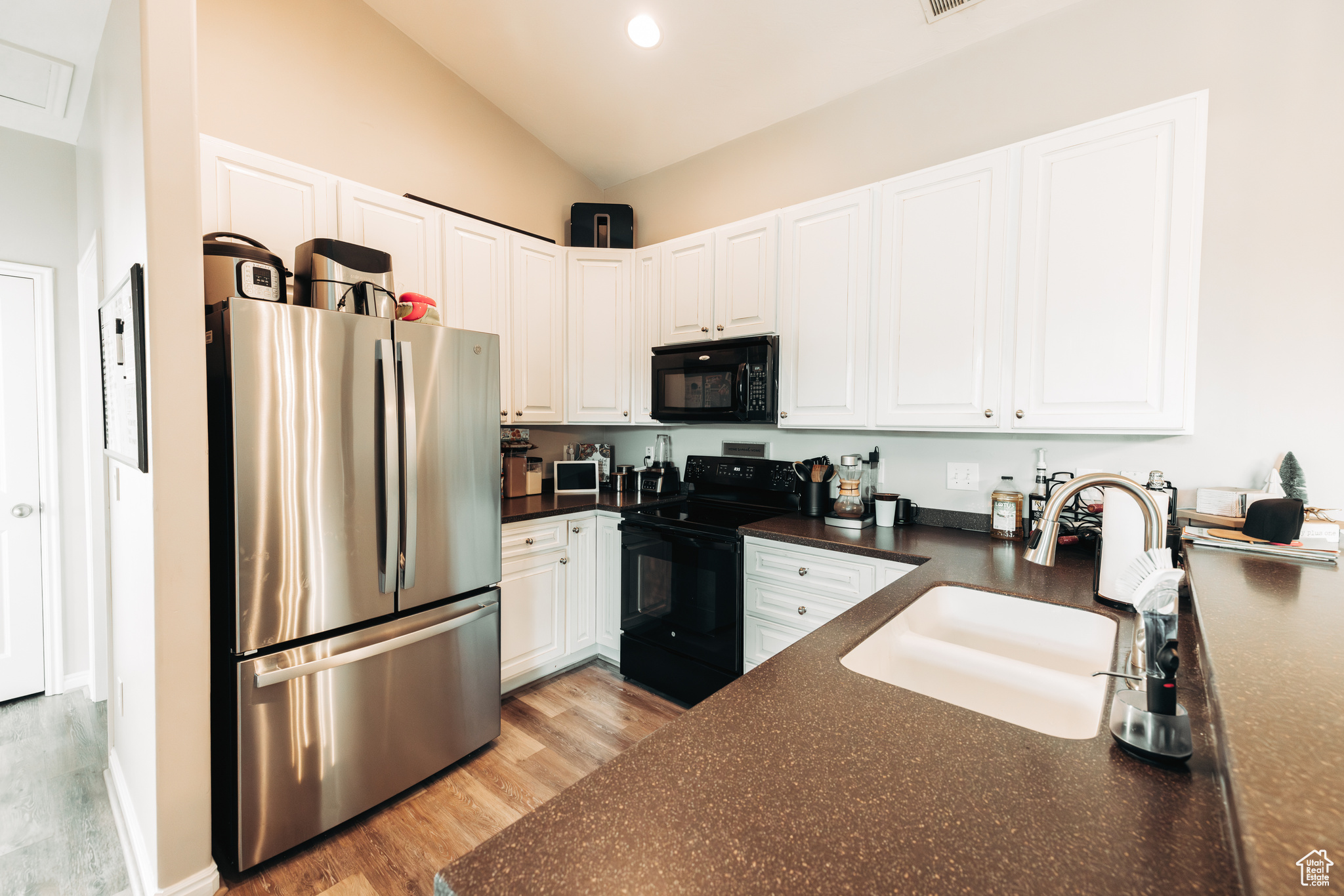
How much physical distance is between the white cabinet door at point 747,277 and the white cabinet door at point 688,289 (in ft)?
0.14

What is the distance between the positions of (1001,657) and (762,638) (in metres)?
1.13

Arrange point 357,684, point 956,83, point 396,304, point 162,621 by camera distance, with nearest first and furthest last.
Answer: point 162,621, point 357,684, point 396,304, point 956,83

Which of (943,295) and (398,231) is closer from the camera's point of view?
(943,295)

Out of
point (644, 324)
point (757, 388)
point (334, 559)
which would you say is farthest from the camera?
point (644, 324)

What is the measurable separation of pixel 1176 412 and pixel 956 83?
1.64 metres

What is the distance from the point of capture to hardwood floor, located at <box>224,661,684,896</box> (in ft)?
5.26

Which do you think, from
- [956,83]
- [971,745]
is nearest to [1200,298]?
[956,83]

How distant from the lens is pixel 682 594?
2.50 meters

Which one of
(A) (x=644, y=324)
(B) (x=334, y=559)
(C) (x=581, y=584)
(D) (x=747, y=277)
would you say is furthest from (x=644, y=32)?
(C) (x=581, y=584)

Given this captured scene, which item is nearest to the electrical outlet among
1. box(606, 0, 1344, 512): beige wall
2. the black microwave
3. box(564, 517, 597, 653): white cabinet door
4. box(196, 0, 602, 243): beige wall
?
box(606, 0, 1344, 512): beige wall

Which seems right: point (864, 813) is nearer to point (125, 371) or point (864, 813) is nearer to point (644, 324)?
point (125, 371)

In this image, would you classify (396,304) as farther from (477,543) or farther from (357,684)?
(357,684)

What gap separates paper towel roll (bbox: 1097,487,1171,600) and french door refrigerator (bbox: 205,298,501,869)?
6.47ft

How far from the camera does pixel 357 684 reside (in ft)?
5.74
